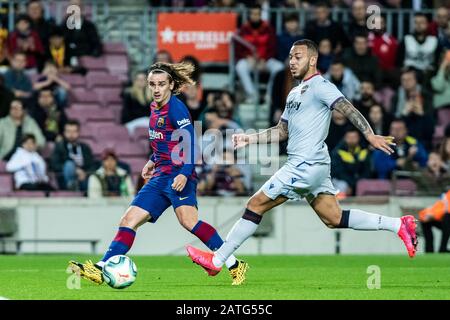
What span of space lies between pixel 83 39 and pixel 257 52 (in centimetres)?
299

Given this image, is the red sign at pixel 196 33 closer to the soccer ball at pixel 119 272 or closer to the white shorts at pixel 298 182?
the white shorts at pixel 298 182

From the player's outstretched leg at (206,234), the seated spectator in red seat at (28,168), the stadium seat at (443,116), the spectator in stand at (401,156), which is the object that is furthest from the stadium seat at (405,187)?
the player's outstretched leg at (206,234)

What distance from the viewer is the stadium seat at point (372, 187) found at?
862 inches

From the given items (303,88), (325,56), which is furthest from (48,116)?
(303,88)

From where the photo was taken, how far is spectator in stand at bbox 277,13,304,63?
944 inches

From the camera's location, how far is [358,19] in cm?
2447

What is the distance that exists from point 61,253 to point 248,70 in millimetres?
4908

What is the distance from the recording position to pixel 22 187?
70.7ft

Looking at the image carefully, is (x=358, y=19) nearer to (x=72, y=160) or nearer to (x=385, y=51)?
(x=385, y=51)

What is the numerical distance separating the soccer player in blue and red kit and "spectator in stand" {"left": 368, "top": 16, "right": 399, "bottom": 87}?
38.3 feet

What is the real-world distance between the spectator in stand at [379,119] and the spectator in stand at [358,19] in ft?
6.03

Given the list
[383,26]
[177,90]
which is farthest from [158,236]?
[177,90]

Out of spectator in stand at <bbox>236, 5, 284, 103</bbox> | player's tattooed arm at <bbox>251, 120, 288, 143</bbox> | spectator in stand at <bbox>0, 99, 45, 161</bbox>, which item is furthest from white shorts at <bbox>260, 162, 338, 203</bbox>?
spectator in stand at <bbox>236, 5, 284, 103</bbox>

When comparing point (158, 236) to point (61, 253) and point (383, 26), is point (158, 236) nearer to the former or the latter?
point (61, 253)
